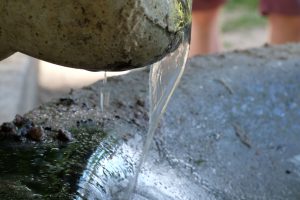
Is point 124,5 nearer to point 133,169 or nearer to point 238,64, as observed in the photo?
point 133,169

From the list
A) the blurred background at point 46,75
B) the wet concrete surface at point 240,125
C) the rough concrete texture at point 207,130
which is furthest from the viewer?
the blurred background at point 46,75

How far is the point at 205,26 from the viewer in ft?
11.3

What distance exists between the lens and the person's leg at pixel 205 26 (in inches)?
134

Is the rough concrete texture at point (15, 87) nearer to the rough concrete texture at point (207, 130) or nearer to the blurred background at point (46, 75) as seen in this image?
the blurred background at point (46, 75)

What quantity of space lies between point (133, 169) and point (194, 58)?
0.60 meters

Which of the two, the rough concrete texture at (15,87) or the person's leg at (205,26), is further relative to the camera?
the person's leg at (205,26)

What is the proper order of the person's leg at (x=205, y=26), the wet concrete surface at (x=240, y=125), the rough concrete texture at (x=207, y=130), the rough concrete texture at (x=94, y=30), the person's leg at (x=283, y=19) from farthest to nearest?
the person's leg at (x=205, y=26) < the person's leg at (x=283, y=19) < the wet concrete surface at (x=240, y=125) < the rough concrete texture at (x=207, y=130) < the rough concrete texture at (x=94, y=30)

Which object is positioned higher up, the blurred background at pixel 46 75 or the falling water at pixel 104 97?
the falling water at pixel 104 97

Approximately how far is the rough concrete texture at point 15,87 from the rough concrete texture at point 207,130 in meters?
1.01

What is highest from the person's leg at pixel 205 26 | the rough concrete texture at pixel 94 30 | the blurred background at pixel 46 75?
the rough concrete texture at pixel 94 30

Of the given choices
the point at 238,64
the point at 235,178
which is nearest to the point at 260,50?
the point at 238,64

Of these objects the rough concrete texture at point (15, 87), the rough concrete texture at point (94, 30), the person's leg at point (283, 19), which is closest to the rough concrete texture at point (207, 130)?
the rough concrete texture at point (94, 30)

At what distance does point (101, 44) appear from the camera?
0.93 m

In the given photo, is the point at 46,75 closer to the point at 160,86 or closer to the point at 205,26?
the point at 205,26
